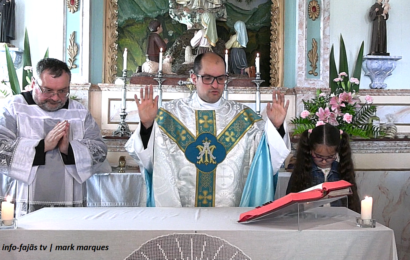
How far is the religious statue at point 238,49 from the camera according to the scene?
638cm

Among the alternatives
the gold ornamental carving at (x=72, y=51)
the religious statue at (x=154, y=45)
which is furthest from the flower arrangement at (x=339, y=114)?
the gold ornamental carving at (x=72, y=51)

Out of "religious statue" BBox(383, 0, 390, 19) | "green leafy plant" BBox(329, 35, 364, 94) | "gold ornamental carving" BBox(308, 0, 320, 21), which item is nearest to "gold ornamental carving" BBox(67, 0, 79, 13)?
"gold ornamental carving" BBox(308, 0, 320, 21)

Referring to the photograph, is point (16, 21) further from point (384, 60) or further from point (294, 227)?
point (294, 227)

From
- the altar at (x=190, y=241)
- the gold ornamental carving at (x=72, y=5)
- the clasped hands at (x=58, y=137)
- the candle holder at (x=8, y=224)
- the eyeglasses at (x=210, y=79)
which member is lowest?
the altar at (x=190, y=241)

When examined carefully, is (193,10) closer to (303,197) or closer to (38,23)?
(38,23)

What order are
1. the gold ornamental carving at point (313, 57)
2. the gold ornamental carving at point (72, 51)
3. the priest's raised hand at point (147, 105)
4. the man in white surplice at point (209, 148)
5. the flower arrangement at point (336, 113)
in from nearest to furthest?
the priest's raised hand at point (147, 105) < the man in white surplice at point (209, 148) < the flower arrangement at point (336, 113) < the gold ornamental carving at point (72, 51) < the gold ornamental carving at point (313, 57)

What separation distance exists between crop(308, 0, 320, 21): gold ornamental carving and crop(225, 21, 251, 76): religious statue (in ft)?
2.80

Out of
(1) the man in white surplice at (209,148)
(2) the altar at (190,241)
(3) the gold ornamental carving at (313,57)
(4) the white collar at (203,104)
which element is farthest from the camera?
(3) the gold ornamental carving at (313,57)

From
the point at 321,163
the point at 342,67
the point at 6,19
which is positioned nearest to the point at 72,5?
the point at 6,19

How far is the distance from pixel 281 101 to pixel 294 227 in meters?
1.10

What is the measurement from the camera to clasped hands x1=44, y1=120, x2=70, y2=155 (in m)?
3.01

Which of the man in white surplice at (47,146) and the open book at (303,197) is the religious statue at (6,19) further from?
the open book at (303,197)

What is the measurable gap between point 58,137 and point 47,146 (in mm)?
107

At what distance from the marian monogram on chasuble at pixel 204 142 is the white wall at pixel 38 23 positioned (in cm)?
362
